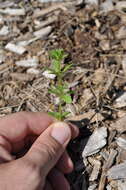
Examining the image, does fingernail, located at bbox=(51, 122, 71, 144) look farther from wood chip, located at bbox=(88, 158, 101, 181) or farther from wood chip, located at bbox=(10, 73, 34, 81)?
wood chip, located at bbox=(10, 73, 34, 81)

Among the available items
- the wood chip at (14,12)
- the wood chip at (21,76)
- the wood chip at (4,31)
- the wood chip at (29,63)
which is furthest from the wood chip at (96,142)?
the wood chip at (14,12)

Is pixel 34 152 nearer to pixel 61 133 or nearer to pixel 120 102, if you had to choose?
pixel 61 133

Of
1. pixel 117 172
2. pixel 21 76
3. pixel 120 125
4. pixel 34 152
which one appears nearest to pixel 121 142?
pixel 120 125

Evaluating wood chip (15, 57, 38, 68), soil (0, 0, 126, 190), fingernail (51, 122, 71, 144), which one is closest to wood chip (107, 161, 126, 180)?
soil (0, 0, 126, 190)

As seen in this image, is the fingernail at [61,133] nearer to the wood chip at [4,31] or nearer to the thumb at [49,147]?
the thumb at [49,147]

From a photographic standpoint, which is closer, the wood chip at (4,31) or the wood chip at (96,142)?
the wood chip at (96,142)

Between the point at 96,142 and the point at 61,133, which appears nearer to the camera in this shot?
the point at 61,133

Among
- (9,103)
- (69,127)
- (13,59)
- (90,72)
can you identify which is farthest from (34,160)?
(13,59)

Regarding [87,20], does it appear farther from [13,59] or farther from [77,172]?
[77,172]
